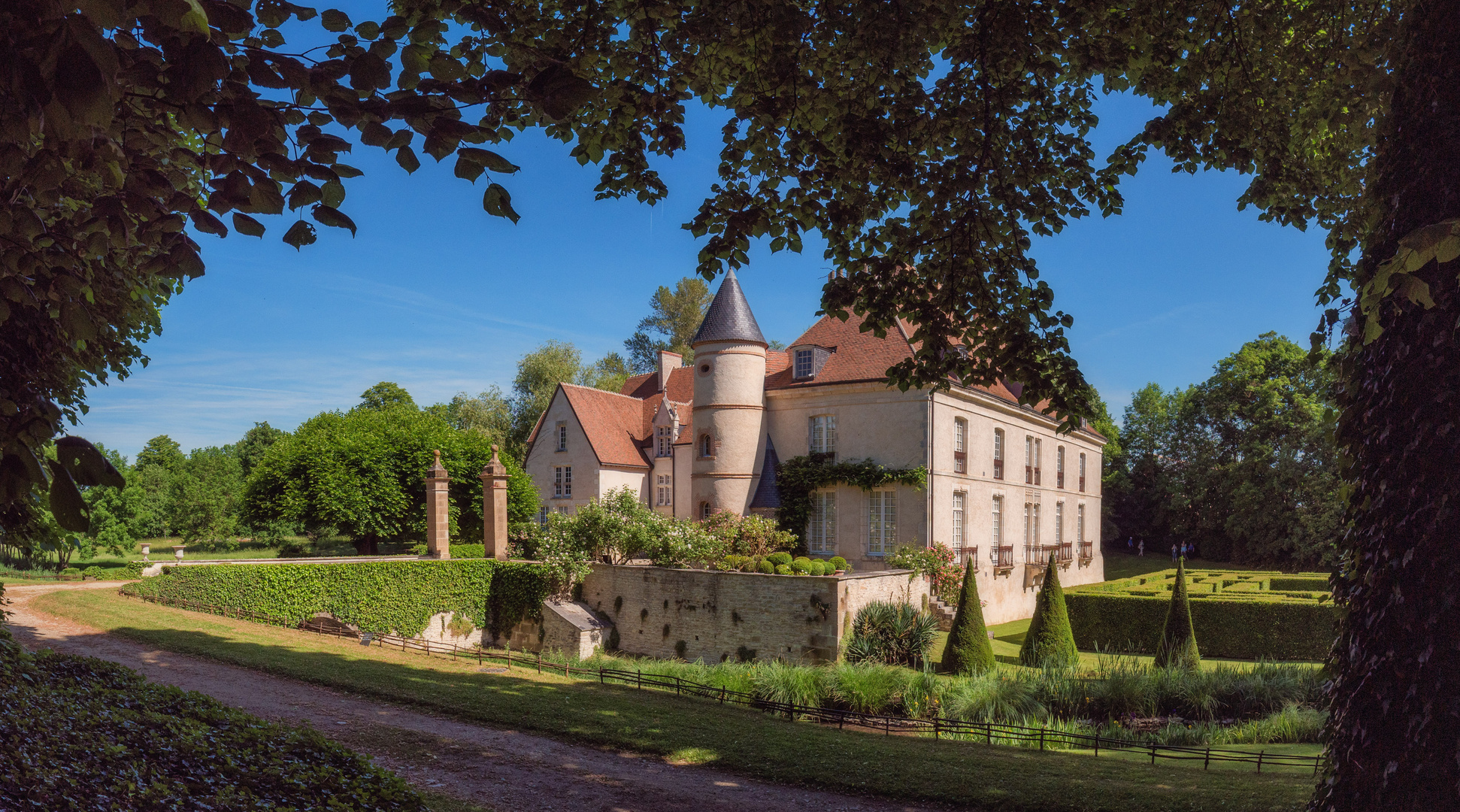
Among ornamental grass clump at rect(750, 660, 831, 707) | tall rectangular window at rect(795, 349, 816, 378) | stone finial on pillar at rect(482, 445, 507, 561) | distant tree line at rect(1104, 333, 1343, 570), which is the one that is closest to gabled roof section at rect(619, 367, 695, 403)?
tall rectangular window at rect(795, 349, 816, 378)

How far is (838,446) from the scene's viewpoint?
28.8m

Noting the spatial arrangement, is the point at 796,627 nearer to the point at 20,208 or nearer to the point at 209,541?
the point at 20,208

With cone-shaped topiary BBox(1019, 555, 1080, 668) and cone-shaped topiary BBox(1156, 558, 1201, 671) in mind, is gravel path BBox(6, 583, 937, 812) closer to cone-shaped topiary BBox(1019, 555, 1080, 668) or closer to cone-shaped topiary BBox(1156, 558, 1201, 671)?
cone-shaped topiary BBox(1019, 555, 1080, 668)

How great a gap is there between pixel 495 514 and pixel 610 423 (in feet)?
33.0

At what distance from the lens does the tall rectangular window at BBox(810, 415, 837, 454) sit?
94.7 ft

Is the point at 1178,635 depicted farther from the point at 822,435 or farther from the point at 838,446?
the point at 822,435

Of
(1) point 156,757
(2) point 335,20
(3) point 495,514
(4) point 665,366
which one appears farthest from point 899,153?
(4) point 665,366

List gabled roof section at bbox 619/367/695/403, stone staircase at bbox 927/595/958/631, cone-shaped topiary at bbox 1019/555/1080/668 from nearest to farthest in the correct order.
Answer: cone-shaped topiary at bbox 1019/555/1080/668, stone staircase at bbox 927/595/958/631, gabled roof section at bbox 619/367/695/403

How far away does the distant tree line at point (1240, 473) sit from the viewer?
4303 cm

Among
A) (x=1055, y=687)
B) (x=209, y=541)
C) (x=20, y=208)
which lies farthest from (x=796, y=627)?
(x=209, y=541)

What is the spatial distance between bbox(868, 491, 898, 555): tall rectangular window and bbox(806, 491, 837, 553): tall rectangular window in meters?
1.19

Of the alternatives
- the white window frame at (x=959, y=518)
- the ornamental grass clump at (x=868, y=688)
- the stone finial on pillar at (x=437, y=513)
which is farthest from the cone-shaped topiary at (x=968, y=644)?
the stone finial on pillar at (x=437, y=513)

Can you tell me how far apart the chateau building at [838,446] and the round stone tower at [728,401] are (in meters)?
0.04

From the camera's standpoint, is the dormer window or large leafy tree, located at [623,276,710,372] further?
large leafy tree, located at [623,276,710,372]
